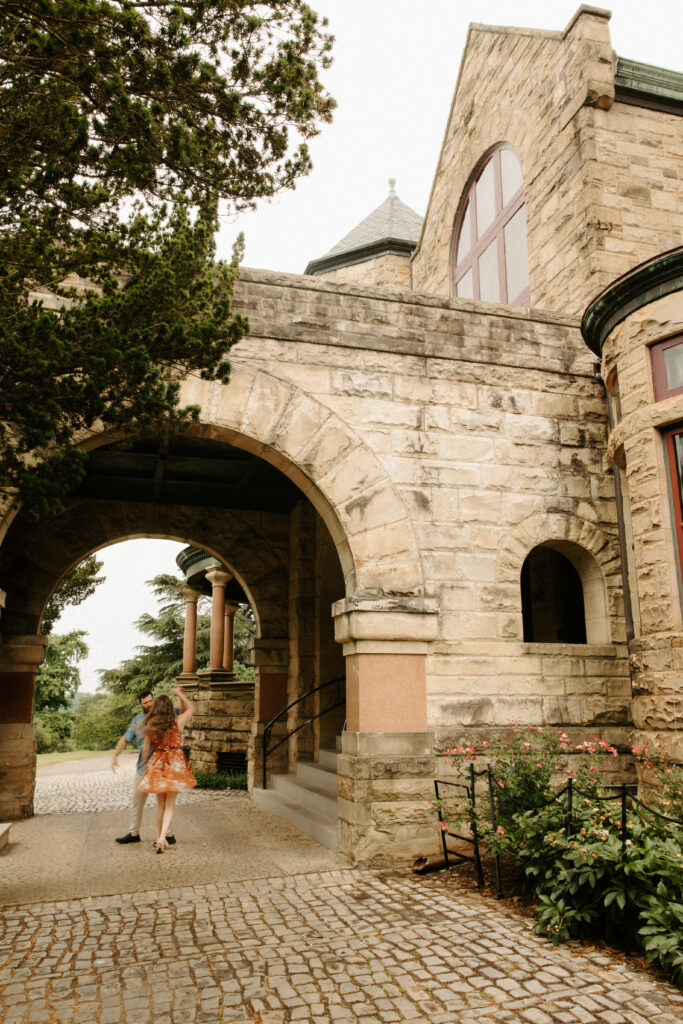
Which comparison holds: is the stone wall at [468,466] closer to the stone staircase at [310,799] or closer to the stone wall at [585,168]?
the stone staircase at [310,799]

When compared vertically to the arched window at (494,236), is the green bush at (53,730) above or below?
below

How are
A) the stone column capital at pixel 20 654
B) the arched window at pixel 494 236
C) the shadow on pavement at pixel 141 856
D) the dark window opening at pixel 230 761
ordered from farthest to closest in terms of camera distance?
1. the dark window opening at pixel 230 761
2. the arched window at pixel 494 236
3. the stone column capital at pixel 20 654
4. the shadow on pavement at pixel 141 856

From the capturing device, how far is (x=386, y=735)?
587 centimetres

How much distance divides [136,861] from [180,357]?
4166 millimetres

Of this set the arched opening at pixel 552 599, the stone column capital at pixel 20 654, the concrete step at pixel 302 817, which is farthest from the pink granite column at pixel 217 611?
the arched opening at pixel 552 599

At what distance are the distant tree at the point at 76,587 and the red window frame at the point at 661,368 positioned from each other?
11173mm

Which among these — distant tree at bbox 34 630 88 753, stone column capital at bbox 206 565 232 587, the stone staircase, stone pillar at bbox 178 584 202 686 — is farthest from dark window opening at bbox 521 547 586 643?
distant tree at bbox 34 630 88 753

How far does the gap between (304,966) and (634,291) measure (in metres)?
5.20

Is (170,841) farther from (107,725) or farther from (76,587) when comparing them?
(107,725)

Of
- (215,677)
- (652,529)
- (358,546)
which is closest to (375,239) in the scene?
(215,677)

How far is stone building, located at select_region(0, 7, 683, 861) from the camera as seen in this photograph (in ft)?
19.2

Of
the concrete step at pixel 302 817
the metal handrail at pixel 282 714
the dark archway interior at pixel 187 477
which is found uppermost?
the dark archway interior at pixel 187 477

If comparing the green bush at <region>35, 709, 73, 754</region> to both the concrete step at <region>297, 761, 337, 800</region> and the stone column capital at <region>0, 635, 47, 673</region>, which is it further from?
the concrete step at <region>297, 761, 337, 800</region>

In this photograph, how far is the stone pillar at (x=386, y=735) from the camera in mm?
5711
